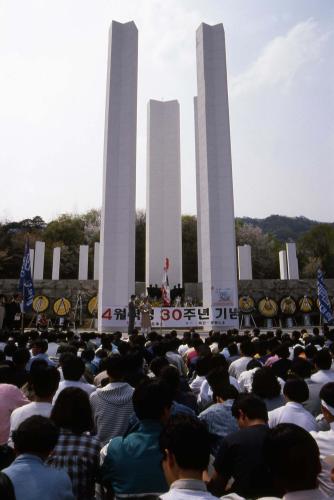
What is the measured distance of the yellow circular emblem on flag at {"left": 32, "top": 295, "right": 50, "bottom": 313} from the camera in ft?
64.8

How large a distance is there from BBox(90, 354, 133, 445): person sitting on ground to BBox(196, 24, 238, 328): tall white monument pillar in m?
14.2

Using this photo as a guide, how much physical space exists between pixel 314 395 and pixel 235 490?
72.1 inches

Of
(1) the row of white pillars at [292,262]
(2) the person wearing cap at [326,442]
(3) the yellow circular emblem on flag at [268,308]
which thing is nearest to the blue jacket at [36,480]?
(2) the person wearing cap at [326,442]

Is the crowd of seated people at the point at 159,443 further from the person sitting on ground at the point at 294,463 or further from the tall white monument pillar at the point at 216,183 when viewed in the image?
the tall white monument pillar at the point at 216,183

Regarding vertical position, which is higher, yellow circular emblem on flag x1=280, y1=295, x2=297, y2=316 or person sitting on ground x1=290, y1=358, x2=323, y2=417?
yellow circular emblem on flag x1=280, y1=295, x2=297, y2=316

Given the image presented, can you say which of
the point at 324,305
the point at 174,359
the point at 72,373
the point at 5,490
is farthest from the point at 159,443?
the point at 324,305

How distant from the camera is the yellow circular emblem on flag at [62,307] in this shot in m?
19.6

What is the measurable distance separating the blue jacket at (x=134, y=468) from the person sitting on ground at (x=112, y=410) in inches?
32.5

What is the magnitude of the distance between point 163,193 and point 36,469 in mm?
22356

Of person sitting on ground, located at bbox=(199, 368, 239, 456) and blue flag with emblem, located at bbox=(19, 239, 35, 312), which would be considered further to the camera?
blue flag with emblem, located at bbox=(19, 239, 35, 312)

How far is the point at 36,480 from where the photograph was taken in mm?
1585

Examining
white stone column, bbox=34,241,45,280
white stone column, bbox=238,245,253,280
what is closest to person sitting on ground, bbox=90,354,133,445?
white stone column, bbox=238,245,253,280

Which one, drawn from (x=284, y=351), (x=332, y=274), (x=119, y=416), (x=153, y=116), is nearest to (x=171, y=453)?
(x=119, y=416)

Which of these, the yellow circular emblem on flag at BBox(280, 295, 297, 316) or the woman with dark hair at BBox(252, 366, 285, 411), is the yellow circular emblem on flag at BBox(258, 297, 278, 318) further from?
the woman with dark hair at BBox(252, 366, 285, 411)
